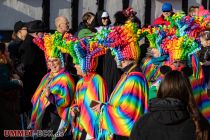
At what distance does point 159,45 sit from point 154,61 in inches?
8.4

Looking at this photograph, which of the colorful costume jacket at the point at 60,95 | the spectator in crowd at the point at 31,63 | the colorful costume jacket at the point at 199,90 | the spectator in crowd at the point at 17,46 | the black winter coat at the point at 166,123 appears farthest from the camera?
the spectator in crowd at the point at 17,46

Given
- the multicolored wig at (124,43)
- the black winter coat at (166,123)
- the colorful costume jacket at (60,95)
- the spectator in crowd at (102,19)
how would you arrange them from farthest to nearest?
the spectator in crowd at (102,19), the colorful costume jacket at (60,95), the multicolored wig at (124,43), the black winter coat at (166,123)

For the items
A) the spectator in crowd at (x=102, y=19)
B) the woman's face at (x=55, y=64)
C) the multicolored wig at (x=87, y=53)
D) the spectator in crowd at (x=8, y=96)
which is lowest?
the spectator in crowd at (x=8, y=96)

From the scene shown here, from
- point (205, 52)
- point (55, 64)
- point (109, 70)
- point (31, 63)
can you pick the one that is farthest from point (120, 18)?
point (55, 64)

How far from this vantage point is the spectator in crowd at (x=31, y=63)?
9406mm

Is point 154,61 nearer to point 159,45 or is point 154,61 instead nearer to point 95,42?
point 159,45

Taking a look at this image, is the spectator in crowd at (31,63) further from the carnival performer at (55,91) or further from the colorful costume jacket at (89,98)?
the colorful costume jacket at (89,98)

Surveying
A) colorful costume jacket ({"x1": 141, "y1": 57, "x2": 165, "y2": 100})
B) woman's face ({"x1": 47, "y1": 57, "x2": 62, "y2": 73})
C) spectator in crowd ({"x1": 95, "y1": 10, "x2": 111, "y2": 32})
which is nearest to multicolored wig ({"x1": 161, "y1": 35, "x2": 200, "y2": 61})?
colorful costume jacket ({"x1": 141, "y1": 57, "x2": 165, "y2": 100})

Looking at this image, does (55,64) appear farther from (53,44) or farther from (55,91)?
(55,91)

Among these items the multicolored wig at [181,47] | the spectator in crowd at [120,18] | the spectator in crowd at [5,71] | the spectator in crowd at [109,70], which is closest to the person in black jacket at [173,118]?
the multicolored wig at [181,47]

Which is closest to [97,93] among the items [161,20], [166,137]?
[166,137]

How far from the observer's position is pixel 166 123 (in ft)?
15.6

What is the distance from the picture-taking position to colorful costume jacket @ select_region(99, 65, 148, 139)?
6480 mm

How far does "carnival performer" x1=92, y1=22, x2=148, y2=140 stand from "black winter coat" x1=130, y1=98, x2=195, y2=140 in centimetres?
161
